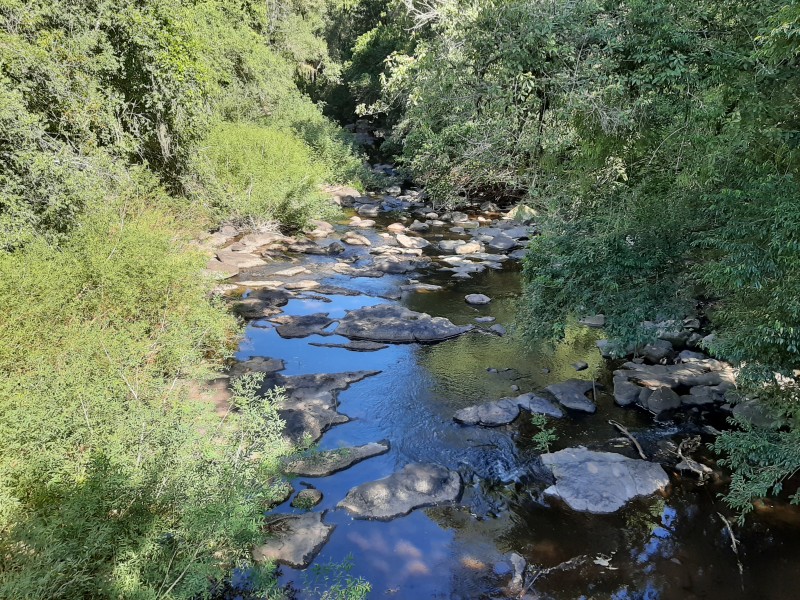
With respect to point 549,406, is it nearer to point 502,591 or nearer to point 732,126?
point 502,591

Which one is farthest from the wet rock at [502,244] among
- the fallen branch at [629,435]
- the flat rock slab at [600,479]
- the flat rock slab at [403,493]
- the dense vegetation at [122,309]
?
the flat rock slab at [403,493]

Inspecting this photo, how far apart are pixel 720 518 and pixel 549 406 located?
2634mm

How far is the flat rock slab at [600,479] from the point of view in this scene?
612 centimetres

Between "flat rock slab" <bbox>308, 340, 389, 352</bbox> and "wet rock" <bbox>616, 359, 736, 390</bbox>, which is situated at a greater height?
"flat rock slab" <bbox>308, 340, 389, 352</bbox>

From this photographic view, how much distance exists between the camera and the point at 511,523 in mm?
5902

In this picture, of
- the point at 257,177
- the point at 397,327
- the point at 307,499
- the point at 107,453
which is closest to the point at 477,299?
the point at 397,327

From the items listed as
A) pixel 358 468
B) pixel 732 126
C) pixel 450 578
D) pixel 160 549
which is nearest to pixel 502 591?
pixel 450 578

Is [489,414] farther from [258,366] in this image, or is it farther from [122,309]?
[122,309]

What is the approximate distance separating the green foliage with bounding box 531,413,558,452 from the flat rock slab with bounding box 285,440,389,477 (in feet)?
6.68

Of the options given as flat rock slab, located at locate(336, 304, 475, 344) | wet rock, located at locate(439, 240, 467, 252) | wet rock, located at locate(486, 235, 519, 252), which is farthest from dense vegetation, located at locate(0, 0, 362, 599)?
wet rock, located at locate(486, 235, 519, 252)

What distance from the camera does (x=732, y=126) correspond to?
5.63 m

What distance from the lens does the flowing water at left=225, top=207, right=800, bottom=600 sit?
16.8 feet

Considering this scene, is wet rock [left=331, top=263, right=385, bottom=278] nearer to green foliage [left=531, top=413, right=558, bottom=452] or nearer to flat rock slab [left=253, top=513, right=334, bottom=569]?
green foliage [left=531, top=413, right=558, bottom=452]

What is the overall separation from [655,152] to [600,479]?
417cm
